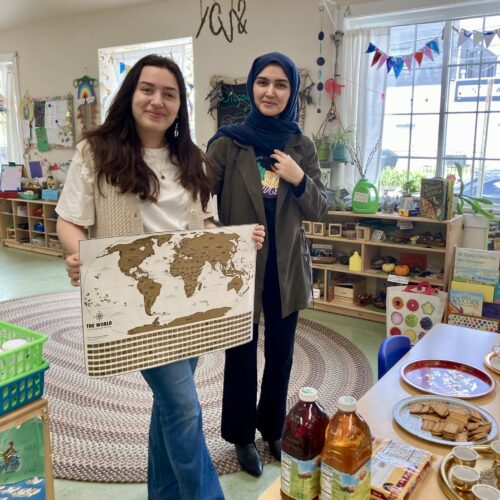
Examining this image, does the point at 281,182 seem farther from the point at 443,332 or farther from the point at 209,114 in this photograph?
the point at 209,114

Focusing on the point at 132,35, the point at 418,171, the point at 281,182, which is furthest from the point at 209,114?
the point at 281,182

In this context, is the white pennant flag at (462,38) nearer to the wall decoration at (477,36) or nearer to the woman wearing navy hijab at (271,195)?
the wall decoration at (477,36)

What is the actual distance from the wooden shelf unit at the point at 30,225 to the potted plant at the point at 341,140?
3.52m

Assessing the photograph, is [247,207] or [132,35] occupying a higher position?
[132,35]

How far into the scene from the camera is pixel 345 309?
12.8 ft

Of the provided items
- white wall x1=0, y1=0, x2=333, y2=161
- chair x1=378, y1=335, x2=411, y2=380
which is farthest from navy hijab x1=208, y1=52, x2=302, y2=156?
white wall x1=0, y1=0, x2=333, y2=161

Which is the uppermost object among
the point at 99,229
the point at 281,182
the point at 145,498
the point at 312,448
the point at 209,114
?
the point at 209,114

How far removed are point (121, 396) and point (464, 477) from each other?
2.06 m

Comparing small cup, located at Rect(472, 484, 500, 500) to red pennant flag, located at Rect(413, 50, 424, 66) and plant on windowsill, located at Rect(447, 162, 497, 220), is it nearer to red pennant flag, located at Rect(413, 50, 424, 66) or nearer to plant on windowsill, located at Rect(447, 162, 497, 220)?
plant on windowsill, located at Rect(447, 162, 497, 220)

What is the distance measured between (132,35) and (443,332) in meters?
4.85

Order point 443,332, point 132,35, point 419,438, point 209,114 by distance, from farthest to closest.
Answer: point 132,35, point 209,114, point 443,332, point 419,438

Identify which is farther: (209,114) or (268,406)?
(209,114)

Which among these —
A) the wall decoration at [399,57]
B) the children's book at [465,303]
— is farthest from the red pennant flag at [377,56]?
the children's book at [465,303]

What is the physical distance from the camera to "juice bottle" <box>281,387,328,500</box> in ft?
2.51
